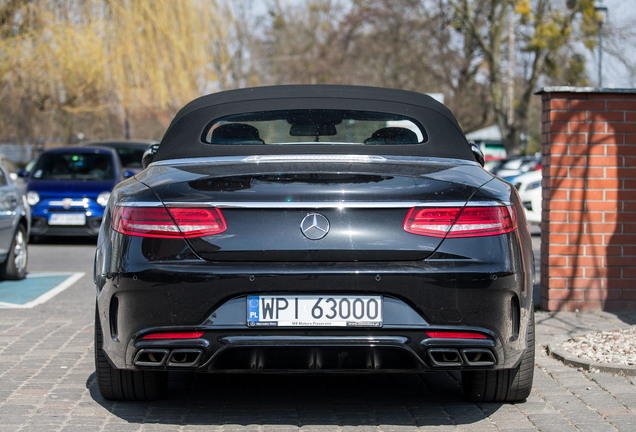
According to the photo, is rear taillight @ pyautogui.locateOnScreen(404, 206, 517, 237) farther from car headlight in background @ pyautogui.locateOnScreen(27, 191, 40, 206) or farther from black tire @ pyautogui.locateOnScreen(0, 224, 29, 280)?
car headlight in background @ pyautogui.locateOnScreen(27, 191, 40, 206)

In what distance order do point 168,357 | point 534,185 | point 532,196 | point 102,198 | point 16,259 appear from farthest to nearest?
point 534,185, point 532,196, point 102,198, point 16,259, point 168,357

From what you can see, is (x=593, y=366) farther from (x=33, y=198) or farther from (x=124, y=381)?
(x=33, y=198)

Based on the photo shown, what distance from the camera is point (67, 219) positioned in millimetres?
15070

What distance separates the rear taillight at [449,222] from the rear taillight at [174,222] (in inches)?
31.8

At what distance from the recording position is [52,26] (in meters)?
22.0

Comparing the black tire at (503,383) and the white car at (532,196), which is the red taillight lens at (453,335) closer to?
the black tire at (503,383)

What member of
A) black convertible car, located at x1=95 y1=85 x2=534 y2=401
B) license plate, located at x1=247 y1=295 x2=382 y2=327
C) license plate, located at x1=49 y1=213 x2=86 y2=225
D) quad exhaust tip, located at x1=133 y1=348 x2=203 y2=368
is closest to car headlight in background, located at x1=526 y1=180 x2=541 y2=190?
license plate, located at x1=49 y1=213 x2=86 y2=225

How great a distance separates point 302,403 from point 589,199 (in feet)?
11.8

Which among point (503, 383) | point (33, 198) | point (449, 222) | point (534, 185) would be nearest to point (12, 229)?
point (33, 198)

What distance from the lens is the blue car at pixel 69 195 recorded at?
593 inches

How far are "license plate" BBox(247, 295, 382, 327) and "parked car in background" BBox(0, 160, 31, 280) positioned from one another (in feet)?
20.7

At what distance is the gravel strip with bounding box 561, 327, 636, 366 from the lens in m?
5.74

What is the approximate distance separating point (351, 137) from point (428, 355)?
1546 millimetres

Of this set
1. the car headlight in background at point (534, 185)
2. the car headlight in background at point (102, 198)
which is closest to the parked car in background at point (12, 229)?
the car headlight in background at point (102, 198)
